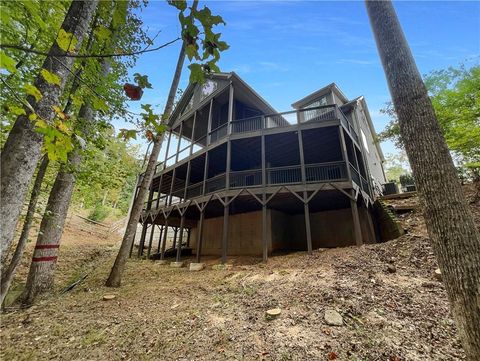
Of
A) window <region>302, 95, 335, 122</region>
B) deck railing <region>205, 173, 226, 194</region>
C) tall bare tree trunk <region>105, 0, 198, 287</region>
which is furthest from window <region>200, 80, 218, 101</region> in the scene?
deck railing <region>205, 173, 226, 194</region>

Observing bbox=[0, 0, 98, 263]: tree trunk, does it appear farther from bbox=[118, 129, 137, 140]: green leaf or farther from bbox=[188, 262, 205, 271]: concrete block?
bbox=[188, 262, 205, 271]: concrete block

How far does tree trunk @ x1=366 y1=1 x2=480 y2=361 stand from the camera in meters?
2.32

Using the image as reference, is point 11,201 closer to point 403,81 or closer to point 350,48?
point 403,81

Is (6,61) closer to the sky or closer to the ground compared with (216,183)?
closer to the ground

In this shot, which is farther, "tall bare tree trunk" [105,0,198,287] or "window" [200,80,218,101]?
"window" [200,80,218,101]

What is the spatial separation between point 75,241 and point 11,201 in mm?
19034

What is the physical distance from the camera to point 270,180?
11.5 meters

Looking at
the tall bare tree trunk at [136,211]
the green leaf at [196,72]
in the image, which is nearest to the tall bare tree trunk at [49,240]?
the tall bare tree trunk at [136,211]

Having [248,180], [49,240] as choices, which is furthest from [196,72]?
[248,180]

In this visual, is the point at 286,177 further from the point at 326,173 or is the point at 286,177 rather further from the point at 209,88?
the point at 209,88

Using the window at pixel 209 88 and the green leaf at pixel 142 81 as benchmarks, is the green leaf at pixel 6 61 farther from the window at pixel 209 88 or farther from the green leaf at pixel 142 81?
the window at pixel 209 88

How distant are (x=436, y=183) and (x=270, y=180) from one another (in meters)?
8.86

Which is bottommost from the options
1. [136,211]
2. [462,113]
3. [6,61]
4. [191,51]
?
[6,61]

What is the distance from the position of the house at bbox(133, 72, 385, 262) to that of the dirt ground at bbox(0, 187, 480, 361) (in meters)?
2.62
